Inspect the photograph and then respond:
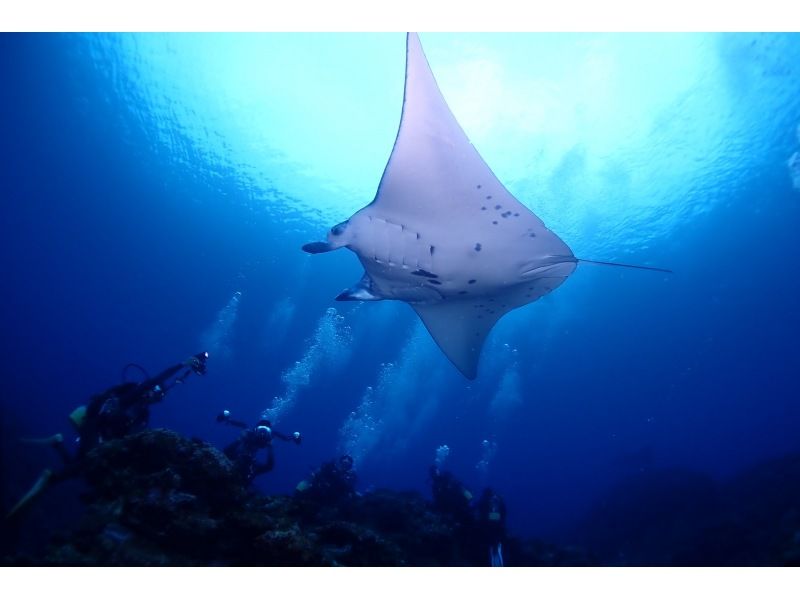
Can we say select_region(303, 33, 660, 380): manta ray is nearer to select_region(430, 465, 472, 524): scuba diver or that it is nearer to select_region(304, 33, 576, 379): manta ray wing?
select_region(304, 33, 576, 379): manta ray wing

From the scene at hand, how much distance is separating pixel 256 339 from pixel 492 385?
26.3 metres

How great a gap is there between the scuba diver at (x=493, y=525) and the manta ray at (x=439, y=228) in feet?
14.3

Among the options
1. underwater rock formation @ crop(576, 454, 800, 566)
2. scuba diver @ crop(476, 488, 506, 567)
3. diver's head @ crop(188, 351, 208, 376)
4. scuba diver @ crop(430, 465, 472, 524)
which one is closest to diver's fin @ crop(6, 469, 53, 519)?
diver's head @ crop(188, 351, 208, 376)

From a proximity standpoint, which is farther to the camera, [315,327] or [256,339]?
[256,339]

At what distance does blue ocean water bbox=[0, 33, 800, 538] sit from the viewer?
1235 cm

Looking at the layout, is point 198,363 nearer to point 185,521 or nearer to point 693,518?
point 185,521

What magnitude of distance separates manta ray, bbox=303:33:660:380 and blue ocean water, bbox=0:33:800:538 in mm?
8845

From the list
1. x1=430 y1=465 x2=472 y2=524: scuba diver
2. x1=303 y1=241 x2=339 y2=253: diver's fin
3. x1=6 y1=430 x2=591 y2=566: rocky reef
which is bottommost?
x1=6 y1=430 x2=591 y2=566: rocky reef

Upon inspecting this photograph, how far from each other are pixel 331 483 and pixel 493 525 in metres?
3.28

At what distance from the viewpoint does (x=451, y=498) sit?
7.81 meters

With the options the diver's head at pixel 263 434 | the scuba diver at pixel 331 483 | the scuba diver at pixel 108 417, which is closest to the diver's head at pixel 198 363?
the scuba diver at pixel 108 417

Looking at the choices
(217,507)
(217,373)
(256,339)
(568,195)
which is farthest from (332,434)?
(217,507)
